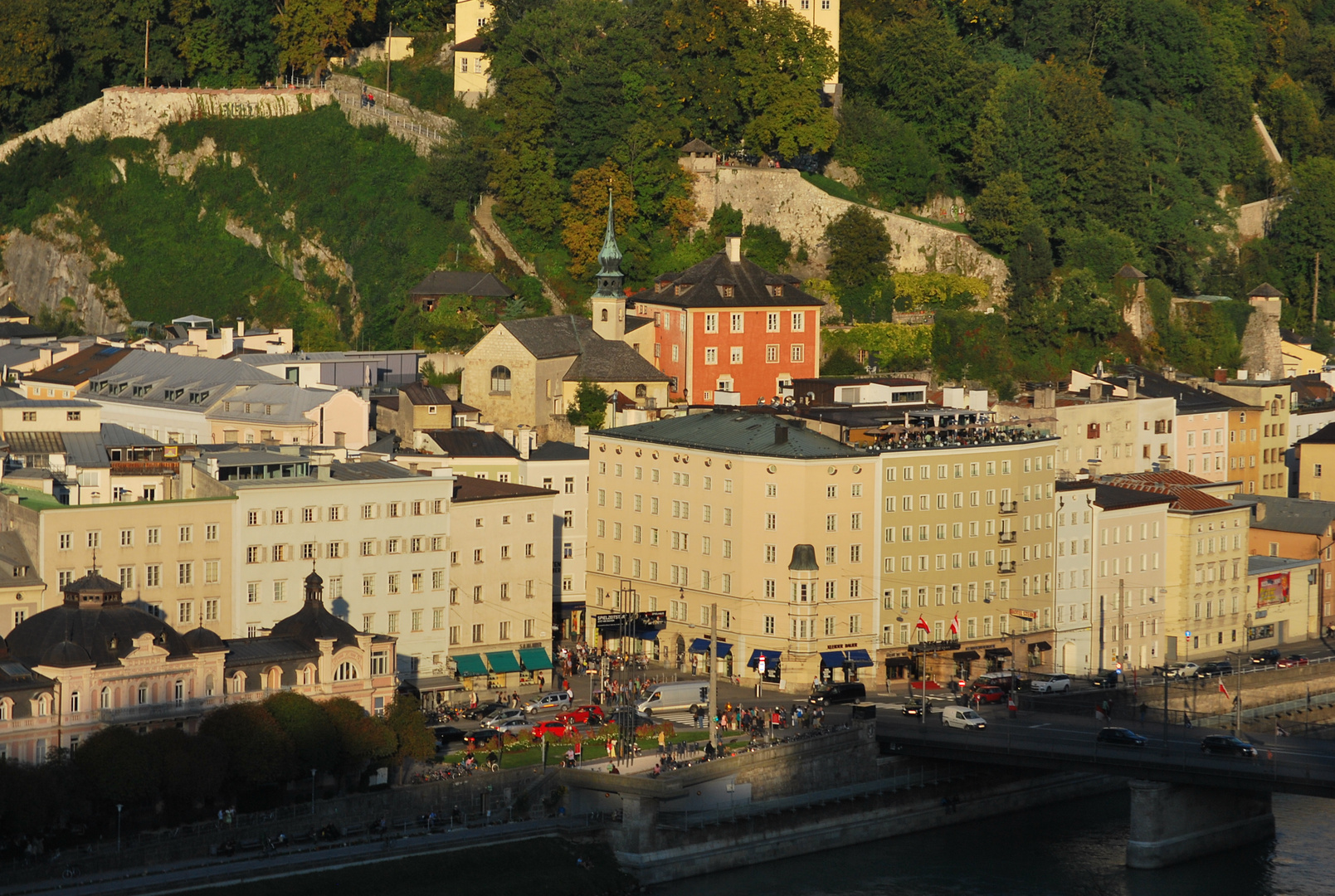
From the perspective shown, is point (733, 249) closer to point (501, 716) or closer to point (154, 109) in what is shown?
point (154, 109)

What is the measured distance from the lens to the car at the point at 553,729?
3580 inches

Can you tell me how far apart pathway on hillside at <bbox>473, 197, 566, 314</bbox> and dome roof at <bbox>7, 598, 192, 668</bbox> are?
52.6m

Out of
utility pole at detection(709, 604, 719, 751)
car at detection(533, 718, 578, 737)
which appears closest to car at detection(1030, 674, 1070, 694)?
utility pole at detection(709, 604, 719, 751)

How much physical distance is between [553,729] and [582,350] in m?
35.1

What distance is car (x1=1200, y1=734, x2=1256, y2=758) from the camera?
91688 mm

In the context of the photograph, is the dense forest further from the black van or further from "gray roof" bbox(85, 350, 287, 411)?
the black van

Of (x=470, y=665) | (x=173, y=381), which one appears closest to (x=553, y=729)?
(x=470, y=665)

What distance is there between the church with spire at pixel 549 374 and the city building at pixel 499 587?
1820 centimetres

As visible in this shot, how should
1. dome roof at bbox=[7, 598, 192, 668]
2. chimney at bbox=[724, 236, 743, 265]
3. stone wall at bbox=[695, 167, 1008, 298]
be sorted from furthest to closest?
stone wall at bbox=[695, 167, 1008, 298] → chimney at bbox=[724, 236, 743, 265] → dome roof at bbox=[7, 598, 192, 668]

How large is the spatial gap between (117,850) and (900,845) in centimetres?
2831

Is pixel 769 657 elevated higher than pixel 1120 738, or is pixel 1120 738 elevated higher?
pixel 769 657

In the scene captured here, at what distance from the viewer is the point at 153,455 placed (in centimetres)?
10138

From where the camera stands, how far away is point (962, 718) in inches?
3765

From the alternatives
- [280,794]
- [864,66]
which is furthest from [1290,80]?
[280,794]
